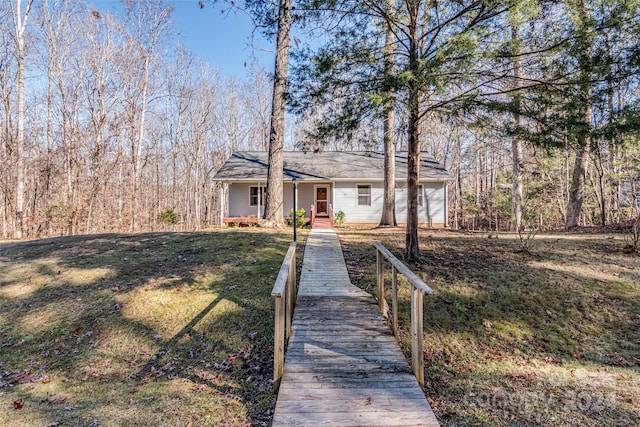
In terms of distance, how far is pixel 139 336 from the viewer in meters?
4.76

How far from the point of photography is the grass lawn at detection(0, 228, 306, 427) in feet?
10.6

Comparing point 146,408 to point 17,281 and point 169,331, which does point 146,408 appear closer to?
point 169,331

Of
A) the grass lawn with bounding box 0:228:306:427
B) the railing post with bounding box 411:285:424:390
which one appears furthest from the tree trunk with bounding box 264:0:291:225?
the railing post with bounding box 411:285:424:390

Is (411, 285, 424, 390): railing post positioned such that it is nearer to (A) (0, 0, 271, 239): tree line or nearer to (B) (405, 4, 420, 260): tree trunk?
(B) (405, 4, 420, 260): tree trunk

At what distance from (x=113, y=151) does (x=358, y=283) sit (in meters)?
17.6

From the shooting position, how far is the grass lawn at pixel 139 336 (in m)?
3.22

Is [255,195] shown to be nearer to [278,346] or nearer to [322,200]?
[322,200]

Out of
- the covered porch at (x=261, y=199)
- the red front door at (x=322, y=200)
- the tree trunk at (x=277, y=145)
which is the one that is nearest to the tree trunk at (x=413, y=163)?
the tree trunk at (x=277, y=145)

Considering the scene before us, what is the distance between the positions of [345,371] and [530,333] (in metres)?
2.81

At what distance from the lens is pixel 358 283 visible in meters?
6.08

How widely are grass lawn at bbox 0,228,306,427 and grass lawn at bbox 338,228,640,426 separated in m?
2.04

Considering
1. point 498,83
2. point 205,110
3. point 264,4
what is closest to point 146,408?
point 498,83

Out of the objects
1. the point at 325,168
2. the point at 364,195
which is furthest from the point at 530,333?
the point at 325,168

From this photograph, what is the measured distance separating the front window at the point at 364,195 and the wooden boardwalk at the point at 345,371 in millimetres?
11727
